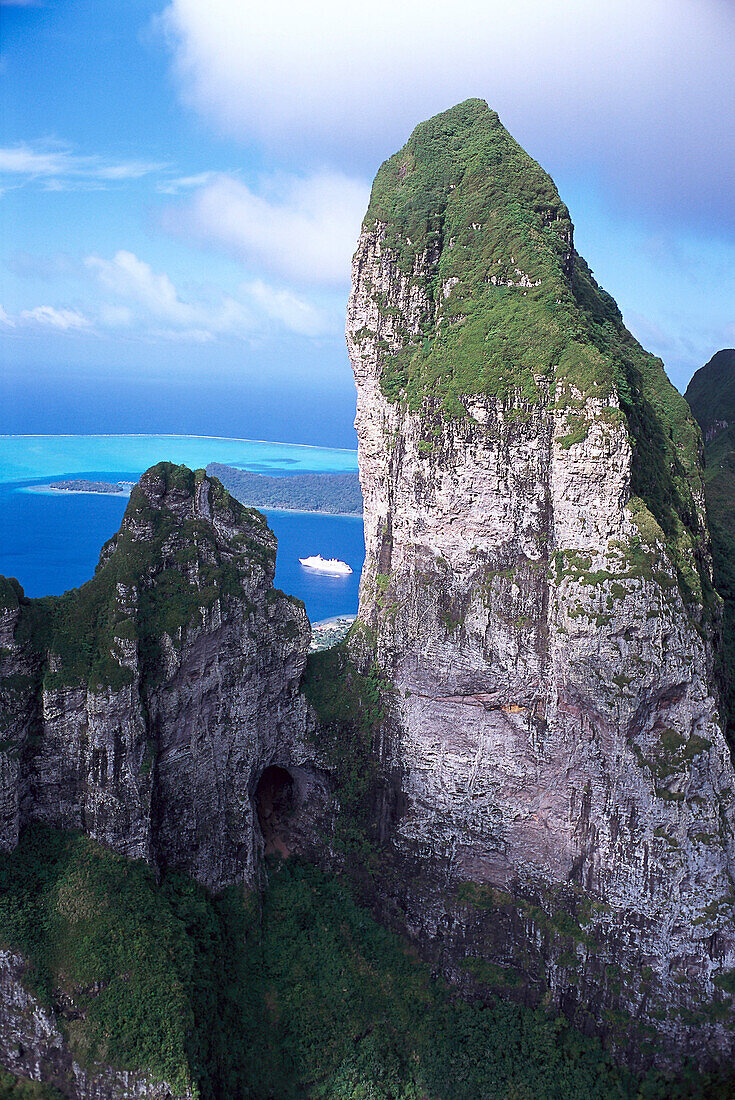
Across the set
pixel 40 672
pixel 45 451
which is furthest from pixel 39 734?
pixel 45 451

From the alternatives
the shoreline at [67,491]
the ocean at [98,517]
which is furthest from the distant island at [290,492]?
the shoreline at [67,491]

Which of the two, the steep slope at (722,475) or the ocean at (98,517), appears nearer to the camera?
the steep slope at (722,475)

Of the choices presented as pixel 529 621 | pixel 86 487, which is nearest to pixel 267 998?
pixel 529 621

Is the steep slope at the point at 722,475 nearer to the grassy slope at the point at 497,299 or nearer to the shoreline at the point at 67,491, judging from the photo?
the grassy slope at the point at 497,299

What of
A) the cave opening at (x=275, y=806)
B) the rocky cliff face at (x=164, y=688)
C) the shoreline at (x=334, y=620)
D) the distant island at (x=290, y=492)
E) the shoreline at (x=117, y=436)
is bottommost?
the cave opening at (x=275, y=806)

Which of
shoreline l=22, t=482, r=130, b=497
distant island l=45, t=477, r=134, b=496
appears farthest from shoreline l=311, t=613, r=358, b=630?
distant island l=45, t=477, r=134, b=496

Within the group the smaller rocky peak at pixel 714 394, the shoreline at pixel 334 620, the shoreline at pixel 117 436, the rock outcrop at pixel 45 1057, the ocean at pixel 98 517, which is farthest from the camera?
the shoreline at pixel 117 436
